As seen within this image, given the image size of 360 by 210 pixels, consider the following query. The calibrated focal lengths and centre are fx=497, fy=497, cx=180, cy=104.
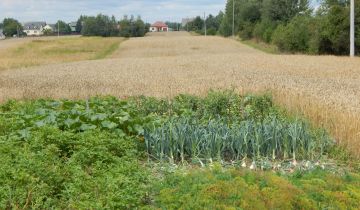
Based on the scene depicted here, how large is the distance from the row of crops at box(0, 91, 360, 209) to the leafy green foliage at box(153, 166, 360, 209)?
0.03 m

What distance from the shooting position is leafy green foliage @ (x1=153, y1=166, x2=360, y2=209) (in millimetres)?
4547

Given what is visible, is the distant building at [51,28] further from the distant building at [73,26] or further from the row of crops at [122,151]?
the row of crops at [122,151]

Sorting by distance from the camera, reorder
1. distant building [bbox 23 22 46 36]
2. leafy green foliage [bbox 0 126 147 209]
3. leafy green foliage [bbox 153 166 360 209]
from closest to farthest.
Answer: leafy green foliage [bbox 153 166 360 209] → leafy green foliage [bbox 0 126 147 209] → distant building [bbox 23 22 46 36]

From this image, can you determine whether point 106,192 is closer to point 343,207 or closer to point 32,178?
point 32,178

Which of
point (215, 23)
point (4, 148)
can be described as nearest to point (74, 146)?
point (4, 148)

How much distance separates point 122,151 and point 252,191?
8.86 ft

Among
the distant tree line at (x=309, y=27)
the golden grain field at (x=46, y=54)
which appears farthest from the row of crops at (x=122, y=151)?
the distant tree line at (x=309, y=27)

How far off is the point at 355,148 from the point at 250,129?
5.12 ft

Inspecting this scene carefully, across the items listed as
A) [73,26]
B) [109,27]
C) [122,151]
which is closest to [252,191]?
[122,151]

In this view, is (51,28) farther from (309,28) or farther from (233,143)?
(233,143)

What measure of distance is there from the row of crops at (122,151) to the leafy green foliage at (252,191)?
3 cm

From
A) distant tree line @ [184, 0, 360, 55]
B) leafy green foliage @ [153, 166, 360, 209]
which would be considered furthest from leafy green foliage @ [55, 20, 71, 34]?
leafy green foliage @ [153, 166, 360, 209]

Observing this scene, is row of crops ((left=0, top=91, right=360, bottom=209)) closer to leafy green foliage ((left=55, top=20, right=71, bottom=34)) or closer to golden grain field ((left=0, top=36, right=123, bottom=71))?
golden grain field ((left=0, top=36, right=123, bottom=71))

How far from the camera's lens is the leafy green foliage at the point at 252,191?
455 centimetres
